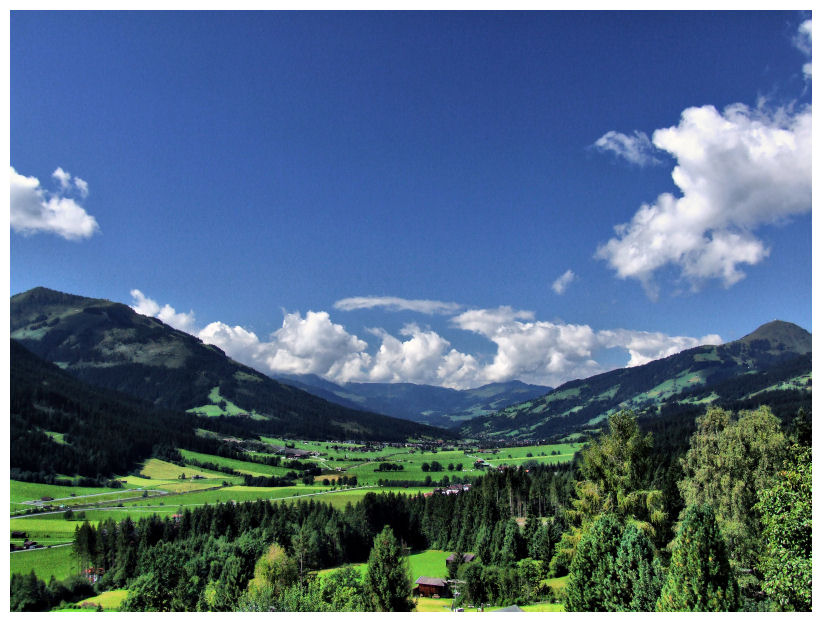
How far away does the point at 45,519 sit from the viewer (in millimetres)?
117438

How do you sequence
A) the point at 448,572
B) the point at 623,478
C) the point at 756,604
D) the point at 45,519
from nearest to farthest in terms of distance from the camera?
the point at 756,604 → the point at 623,478 → the point at 448,572 → the point at 45,519

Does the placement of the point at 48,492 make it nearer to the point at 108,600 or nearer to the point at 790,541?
the point at 108,600

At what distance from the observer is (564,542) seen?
33250 millimetres

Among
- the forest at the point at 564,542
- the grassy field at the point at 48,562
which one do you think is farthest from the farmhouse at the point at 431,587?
the grassy field at the point at 48,562

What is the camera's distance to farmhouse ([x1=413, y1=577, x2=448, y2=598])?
7050cm

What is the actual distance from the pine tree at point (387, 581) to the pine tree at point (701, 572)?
90.6 feet

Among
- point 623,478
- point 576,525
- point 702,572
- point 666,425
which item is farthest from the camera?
point 666,425

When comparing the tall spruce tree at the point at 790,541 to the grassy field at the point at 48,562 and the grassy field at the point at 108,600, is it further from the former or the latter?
the grassy field at the point at 48,562

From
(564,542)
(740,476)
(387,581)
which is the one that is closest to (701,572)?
(564,542)

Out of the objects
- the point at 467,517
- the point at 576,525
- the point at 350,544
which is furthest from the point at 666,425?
the point at 576,525

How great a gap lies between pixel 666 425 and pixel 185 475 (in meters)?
178

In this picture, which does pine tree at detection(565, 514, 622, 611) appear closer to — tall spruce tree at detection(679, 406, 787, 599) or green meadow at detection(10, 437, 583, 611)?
tall spruce tree at detection(679, 406, 787, 599)
